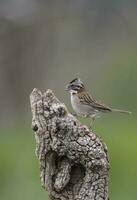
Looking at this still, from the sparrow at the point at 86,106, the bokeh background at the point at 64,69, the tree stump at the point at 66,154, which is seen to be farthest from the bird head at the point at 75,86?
the bokeh background at the point at 64,69

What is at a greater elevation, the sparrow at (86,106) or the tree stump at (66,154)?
the sparrow at (86,106)

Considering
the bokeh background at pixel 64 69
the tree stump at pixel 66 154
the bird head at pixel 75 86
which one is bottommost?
the tree stump at pixel 66 154

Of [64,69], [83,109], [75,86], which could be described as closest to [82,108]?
[83,109]

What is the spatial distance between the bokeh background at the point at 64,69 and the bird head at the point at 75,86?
124 inches

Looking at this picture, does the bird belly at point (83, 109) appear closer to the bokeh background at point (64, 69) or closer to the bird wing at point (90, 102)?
the bird wing at point (90, 102)

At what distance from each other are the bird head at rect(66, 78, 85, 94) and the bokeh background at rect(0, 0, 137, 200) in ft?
10.4

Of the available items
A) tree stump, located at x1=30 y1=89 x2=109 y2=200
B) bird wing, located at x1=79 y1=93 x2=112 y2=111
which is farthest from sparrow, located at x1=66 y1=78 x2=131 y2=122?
tree stump, located at x1=30 y1=89 x2=109 y2=200

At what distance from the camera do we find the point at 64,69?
2305 centimetres

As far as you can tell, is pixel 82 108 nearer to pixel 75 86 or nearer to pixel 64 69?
pixel 75 86

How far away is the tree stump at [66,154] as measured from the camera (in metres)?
5.60

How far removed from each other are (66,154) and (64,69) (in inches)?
686
